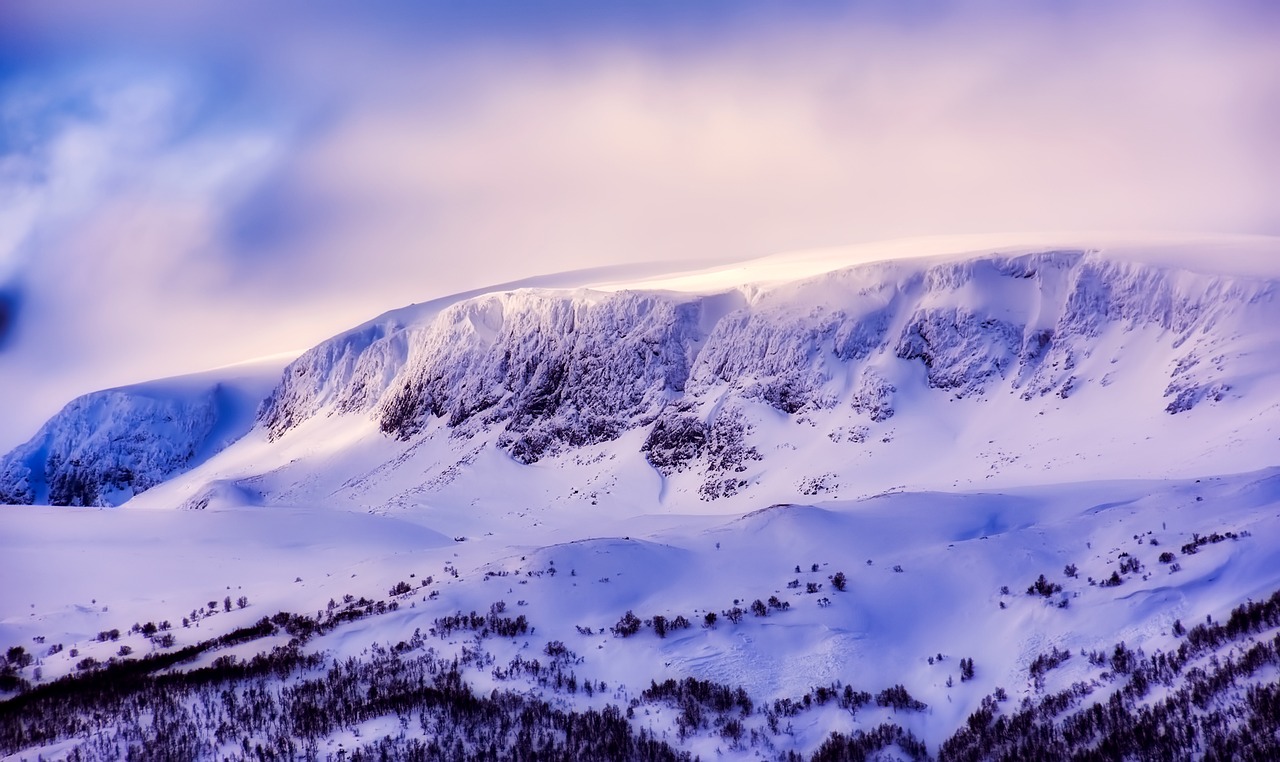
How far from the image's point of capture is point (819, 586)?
58375mm

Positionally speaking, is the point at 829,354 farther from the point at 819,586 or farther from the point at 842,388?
the point at 819,586

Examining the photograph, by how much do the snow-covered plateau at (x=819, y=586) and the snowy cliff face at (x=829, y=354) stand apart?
0.61 metres

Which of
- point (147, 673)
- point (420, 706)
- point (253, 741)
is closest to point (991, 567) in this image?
point (420, 706)

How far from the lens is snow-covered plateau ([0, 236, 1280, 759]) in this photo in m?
Result: 44.4

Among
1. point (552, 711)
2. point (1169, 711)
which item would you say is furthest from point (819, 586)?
point (1169, 711)

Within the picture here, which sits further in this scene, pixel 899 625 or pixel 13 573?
pixel 13 573

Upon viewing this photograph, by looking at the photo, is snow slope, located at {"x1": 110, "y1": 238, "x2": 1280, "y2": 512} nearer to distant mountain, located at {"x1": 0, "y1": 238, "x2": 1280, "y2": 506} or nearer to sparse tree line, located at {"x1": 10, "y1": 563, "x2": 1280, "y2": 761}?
distant mountain, located at {"x1": 0, "y1": 238, "x2": 1280, "y2": 506}

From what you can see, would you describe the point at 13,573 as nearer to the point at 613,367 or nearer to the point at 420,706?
the point at 420,706

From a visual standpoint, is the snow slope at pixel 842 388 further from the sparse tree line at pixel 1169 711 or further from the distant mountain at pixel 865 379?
the sparse tree line at pixel 1169 711

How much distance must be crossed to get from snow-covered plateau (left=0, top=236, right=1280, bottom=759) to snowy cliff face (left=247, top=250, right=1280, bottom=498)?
606 mm

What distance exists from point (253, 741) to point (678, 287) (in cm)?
15337

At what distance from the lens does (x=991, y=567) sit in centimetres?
5769

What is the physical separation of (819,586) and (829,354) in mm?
88422

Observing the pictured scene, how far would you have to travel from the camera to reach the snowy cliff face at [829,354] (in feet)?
393
